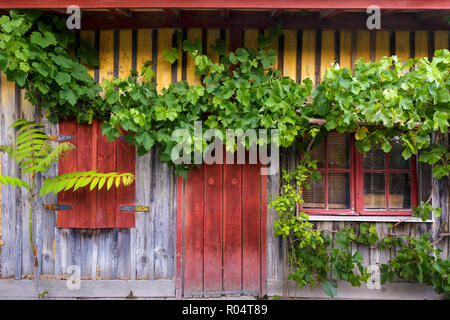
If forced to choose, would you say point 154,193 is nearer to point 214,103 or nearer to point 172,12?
point 214,103

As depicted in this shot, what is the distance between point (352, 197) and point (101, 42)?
11.9ft

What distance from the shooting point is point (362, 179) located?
3832 mm

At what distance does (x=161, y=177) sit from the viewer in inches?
150

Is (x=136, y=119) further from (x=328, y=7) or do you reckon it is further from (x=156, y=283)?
(x=328, y=7)

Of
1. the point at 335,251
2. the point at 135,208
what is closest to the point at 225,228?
the point at 135,208

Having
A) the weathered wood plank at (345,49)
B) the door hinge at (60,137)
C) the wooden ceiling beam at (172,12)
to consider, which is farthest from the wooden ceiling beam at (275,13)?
the door hinge at (60,137)

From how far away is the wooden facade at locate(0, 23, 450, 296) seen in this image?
3779 millimetres

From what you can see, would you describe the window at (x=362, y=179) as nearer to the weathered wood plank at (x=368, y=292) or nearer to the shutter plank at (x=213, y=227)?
the weathered wood plank at (x=368, y=292)

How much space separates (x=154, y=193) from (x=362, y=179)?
2567 millimetres

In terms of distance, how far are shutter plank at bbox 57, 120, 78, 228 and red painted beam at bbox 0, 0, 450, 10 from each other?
1287 millimetres

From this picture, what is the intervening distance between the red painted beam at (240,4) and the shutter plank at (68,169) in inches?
50.7

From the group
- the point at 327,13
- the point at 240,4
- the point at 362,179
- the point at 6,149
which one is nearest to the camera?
the point at 240,4

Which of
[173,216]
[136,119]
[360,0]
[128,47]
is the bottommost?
[173,216]

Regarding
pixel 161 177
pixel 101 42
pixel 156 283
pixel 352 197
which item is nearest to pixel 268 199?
pixel 352 197
